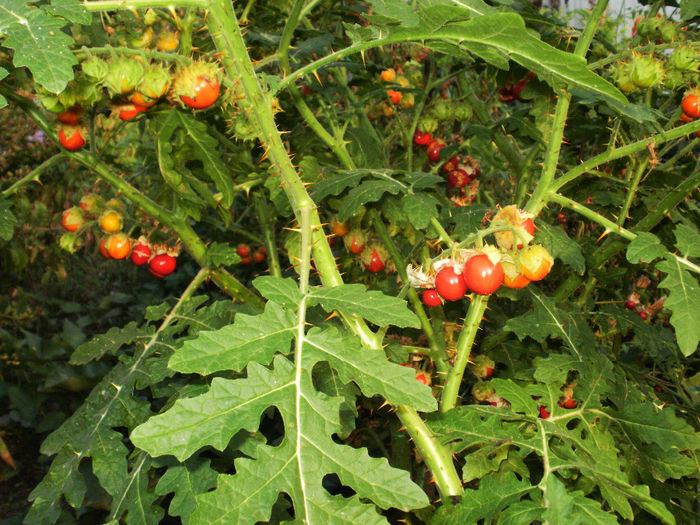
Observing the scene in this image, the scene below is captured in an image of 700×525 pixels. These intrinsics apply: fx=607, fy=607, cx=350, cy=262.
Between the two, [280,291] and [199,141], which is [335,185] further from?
[280,291]

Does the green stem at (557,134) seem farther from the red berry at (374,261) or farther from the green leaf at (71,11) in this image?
the green leaf at (71,11)

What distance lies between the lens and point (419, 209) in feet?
4.87

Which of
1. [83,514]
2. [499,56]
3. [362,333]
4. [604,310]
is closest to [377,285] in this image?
[604,310]

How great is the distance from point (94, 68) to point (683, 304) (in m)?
1.40

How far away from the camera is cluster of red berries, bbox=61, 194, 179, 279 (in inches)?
83.7

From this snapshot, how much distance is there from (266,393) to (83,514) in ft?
7.55

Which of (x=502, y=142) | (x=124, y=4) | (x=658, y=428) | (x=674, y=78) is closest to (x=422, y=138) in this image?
(x=502, y=142)

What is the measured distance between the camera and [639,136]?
1.67m

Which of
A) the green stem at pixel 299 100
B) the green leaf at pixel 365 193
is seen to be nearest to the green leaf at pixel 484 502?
the green leaf at pixel 365 193

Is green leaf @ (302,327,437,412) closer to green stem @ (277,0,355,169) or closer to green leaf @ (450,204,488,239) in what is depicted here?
green leaf @ (450,204,488,239)

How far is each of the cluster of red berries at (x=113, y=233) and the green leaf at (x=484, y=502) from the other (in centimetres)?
141

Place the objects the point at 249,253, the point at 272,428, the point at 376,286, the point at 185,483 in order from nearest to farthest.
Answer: the point at 185,483 < the point at 376,286 < the point at 272,428 < the point at 249,253

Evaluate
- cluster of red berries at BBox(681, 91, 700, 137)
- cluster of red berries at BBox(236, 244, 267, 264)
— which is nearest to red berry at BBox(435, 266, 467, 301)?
cluster of red berries at BBox(681, 91, 700, 137)

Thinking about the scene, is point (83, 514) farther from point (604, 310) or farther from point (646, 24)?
point (646, 24)
